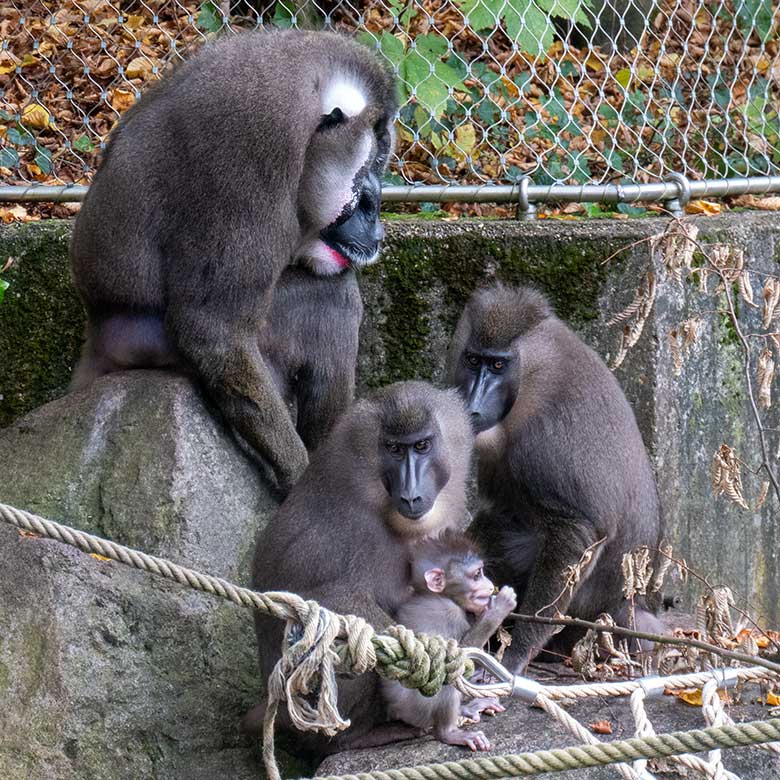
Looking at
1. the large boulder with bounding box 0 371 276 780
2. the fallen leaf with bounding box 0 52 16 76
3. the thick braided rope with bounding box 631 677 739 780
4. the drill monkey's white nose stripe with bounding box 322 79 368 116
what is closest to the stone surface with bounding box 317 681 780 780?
the thick braided rope with bounding box 631 677 739 780

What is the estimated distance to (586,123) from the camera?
8.54 metres

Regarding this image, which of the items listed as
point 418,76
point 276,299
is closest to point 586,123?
point 418,76

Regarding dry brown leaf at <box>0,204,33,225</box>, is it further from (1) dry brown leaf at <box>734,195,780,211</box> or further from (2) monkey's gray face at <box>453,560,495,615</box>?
(1) dry brown leaf at <box>734,195,780,211</box>

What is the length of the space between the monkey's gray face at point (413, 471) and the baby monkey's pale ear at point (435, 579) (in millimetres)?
203

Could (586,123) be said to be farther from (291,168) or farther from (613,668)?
(613,668)

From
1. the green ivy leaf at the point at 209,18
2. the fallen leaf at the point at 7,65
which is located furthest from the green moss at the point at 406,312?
the fallen leaf at the point at 7,65

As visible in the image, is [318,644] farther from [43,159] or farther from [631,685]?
[43,159]

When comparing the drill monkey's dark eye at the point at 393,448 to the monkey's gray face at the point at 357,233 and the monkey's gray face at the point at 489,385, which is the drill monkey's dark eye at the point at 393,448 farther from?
the monkey's gray face at the point at 357,233

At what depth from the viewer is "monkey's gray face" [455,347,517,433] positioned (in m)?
5.62

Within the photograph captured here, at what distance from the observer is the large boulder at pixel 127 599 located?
5234 millimetres

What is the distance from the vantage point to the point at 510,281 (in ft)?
23.1

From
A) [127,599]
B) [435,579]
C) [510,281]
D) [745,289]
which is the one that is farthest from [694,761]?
[510,281]

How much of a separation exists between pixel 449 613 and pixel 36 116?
3.93 m

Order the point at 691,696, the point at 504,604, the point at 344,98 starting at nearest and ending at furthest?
the point at 504,604
the point at 691,696
the point at 344,98
